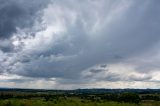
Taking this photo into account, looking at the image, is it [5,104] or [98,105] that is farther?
[98,105]

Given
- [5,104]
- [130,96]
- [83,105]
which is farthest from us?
[130,96]

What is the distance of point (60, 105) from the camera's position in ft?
212

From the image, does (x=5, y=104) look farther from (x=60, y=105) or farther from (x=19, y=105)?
(x=60, y=105)

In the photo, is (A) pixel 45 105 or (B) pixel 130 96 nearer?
(A) pixel 45 105

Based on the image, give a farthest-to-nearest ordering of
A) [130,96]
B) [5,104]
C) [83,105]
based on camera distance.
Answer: [130,96] < [83,105] < [5,104]

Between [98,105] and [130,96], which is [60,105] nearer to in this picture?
[98,105]

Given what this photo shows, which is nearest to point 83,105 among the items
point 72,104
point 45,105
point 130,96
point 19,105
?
point 72,104

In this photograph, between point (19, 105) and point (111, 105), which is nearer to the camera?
point (19, 105)

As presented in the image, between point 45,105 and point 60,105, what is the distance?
3095 millimetres

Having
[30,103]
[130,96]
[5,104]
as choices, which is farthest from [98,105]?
[130,96]

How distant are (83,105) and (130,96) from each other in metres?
67.6

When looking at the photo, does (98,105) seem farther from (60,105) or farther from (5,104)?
(5,104)

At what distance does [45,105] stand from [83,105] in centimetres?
803

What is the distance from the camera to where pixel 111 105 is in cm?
6781
